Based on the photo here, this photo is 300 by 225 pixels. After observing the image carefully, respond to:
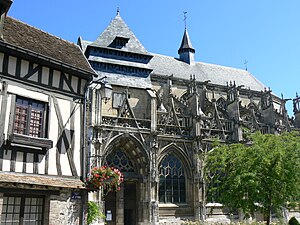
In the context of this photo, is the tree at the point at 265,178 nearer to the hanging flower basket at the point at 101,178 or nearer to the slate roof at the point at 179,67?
the hanging flower basket at the point at 101,178

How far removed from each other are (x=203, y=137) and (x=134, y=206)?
5.18 meters

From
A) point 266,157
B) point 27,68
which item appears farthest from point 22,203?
point 266,157

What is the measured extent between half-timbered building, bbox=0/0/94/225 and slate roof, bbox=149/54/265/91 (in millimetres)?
14800

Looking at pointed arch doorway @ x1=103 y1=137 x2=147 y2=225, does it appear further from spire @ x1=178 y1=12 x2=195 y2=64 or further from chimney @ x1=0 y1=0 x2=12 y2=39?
spire @ x1=178 y1=12 x2=195 y2=64

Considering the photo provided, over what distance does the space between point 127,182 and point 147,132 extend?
8.96 feet

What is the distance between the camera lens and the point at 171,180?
1738cm

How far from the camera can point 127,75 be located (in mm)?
19891

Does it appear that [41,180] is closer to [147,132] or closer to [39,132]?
[39,132]

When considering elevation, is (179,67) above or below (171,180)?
above

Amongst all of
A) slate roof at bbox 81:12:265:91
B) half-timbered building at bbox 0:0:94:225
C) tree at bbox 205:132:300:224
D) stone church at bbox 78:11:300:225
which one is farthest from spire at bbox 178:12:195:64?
half-timbered building at bbox 0:0:94:225

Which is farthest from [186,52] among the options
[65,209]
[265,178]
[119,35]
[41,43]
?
[65,209]

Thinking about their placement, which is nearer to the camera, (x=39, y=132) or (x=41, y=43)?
(x=39, y=132)

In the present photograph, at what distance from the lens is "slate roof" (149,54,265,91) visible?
81.1 feet

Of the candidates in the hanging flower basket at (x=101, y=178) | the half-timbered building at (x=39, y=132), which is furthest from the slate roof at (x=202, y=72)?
the hanging flower basket at (x=101, y=178)
